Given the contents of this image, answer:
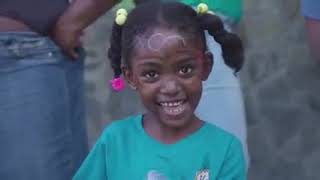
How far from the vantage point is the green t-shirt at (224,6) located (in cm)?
352

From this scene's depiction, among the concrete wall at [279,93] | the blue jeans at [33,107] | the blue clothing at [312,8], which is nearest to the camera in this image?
the blue jeans at [33,107]

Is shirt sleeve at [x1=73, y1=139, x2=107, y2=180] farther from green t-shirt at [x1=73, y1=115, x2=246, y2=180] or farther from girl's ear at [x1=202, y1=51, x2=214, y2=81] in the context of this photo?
girl's ear at [x1=202, y1=51, x2=214, y2=81]

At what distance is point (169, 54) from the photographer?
121 inches

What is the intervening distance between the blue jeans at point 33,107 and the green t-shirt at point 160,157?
0.20 meters

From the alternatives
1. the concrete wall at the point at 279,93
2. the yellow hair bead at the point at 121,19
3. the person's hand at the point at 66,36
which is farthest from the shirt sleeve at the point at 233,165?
the concrete wall at the point at 279,93

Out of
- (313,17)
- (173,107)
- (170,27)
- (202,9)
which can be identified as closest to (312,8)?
(313,17)

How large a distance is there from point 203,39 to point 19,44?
577 millimetres

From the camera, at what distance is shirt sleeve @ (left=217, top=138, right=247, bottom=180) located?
10.1 ft

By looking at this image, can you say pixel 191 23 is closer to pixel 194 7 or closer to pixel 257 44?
pixel 194 7

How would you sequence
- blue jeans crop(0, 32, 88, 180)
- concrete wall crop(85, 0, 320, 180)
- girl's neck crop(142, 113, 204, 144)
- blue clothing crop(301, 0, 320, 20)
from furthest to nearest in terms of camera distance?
concrete wall crop(85, 0, 320, 180) → blue clothing crop(301, 0, 320, 20) → blue jeans crop(0, 32, 88, 180) → girl's neck crop(142, 113, 204, 144)

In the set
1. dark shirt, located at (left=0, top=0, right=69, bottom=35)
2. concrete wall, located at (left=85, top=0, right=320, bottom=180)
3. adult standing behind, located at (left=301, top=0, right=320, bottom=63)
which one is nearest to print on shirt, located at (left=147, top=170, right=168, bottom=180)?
dark shirt, located at (left=0, top=0, right=69, bottom=35)

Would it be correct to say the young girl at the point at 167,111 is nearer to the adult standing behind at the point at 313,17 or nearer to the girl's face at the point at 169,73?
the girl's face at the point at 169,73

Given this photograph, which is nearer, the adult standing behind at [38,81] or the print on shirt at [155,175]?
the print on shirt at [155,175]

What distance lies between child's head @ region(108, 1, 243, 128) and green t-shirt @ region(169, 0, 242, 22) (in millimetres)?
281
